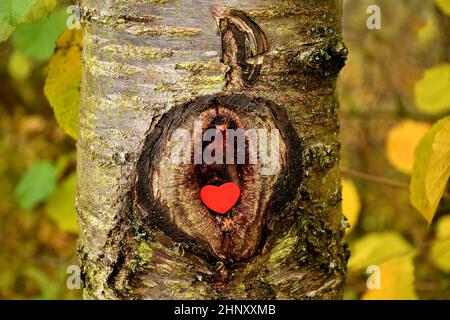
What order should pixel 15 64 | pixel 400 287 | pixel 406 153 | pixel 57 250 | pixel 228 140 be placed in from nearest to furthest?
pixel 228 140 < pixel 400 287 < pixel 406 153 < pixel 15 64 < pixel 57 250

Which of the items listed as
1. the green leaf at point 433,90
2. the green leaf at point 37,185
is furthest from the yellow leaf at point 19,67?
the green leaf at point 433,90

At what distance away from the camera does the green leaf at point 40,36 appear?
4.36 ft

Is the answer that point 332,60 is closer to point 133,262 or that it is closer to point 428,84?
point 133,262

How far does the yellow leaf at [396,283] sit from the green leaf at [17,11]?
0.93 meters

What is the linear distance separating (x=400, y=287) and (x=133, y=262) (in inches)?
31.0

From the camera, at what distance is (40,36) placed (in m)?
1.40

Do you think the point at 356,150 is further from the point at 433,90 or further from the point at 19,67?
the point at 19,67

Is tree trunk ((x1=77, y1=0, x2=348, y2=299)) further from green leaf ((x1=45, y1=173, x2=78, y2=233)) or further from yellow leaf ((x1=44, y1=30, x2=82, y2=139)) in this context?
green leaf ((x1=45, y1=173, x2=78, y2=233))

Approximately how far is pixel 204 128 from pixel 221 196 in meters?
0.09

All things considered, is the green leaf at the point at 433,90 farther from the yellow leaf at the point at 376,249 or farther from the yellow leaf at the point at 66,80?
the yellow leaf at the point at 66,80

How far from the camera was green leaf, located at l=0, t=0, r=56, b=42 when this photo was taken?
2.69 ft

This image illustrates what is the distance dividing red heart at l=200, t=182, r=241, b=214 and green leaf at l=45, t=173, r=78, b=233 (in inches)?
41.0

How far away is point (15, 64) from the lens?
8.39ft

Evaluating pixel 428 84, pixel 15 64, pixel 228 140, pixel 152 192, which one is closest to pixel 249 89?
pixel 228 140
